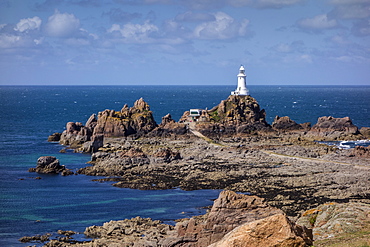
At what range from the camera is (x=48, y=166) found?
77938 mm

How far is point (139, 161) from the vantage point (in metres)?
80.4

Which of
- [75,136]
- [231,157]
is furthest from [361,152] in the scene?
[75,136]

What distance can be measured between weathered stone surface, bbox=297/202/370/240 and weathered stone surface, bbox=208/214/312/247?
25.7 feet

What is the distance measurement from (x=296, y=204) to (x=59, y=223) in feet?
75.6

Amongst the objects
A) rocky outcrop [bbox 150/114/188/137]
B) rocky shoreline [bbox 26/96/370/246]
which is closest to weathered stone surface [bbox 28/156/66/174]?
rocky shoreline [bbox 26/96/370/246]

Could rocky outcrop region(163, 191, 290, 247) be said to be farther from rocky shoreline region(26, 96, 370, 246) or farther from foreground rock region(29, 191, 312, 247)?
rocky shoreline region(26, 96, 370, 246)

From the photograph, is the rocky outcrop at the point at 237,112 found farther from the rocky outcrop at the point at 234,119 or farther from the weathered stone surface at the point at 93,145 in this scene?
the weathered stone surface at the point at 93,145

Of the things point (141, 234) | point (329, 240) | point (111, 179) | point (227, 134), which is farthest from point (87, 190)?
point (227, 134)

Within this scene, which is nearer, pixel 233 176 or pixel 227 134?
pixel 233 176

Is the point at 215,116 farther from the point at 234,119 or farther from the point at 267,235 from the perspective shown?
the point at 267,235

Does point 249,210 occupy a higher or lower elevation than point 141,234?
higher

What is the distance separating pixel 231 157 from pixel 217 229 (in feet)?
168

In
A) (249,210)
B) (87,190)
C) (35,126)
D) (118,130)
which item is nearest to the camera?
(249,210)

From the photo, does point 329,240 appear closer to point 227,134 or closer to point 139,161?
point 139,161
